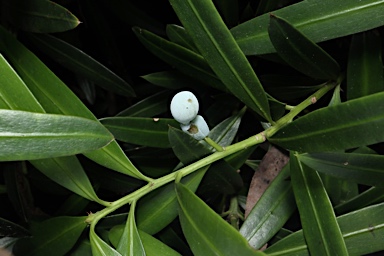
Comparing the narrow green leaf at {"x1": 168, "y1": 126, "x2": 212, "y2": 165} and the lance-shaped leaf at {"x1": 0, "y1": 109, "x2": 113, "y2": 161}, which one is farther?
the narrow green leaf at {"x1": 168, "y1": 126, "x2": 212, "y2": 165}

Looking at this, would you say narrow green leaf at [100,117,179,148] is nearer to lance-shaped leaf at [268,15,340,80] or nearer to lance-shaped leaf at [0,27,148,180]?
lance-shaped leaf at [0,27,148,180]

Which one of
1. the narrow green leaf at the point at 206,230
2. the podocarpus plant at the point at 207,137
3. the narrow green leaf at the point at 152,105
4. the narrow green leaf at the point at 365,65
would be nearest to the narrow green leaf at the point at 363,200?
the podocarpus plant at the point at 207,137

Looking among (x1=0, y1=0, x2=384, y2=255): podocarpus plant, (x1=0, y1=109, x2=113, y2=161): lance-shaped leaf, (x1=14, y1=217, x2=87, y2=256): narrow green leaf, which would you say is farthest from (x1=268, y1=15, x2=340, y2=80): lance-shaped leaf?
(x1=14, y1=217, x2=87, y2=256): narrow green leaf

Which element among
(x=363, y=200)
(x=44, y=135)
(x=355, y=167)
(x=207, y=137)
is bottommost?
(x=363, y=200)

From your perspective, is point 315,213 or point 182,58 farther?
point 182,58

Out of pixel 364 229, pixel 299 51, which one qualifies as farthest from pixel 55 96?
pixel 364 229

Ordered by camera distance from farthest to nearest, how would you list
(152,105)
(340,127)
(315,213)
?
(152,105)
(315,213)
(340,127)

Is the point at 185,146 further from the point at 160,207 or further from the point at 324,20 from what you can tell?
the point at 324,20

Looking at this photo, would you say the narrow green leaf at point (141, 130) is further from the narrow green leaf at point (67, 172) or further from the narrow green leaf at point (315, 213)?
the narrow green leaf at point (315, 213)
